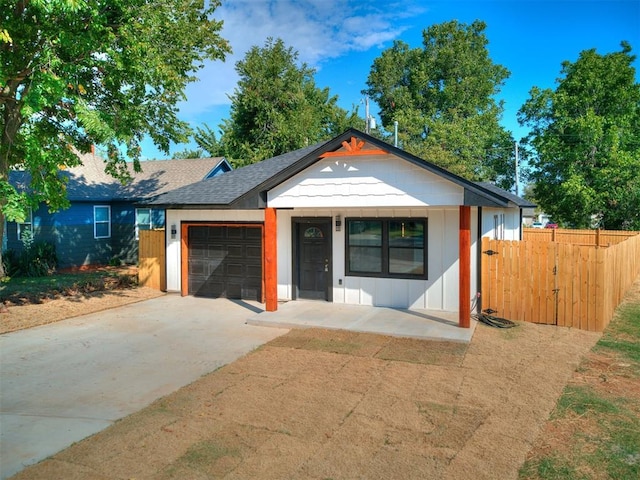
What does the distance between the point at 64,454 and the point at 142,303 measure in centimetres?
791

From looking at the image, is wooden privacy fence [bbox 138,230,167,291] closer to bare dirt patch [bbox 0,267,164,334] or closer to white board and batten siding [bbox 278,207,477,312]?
bare dirt patch [bbox 0,267,164,334]

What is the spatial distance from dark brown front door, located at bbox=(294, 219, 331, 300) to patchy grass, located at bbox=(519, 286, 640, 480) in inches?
237

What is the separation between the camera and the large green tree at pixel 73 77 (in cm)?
888

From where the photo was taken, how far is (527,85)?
28422mm

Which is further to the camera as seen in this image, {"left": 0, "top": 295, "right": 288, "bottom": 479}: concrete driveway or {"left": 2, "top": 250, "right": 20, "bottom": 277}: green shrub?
{"left": 2, "top": 250, "right": 20, "bottom": 277}: green shrub

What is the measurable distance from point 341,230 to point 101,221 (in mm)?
13312

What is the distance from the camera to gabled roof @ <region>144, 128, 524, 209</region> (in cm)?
827

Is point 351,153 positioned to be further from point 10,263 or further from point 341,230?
point 10,263

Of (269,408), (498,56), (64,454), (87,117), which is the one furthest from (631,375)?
(498,56)

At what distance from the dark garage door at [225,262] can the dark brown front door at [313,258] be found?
1.11 metres

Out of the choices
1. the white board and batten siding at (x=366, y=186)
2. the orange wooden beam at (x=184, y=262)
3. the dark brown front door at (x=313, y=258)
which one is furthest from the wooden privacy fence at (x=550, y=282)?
the orange wooden beam at (x=184, y=262)

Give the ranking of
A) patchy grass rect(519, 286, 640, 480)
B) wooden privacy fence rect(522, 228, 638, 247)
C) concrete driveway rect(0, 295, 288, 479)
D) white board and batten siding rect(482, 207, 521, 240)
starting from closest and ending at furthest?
patchy grass rect(519, 286, 640, 480) → concrete driveway rect(0, 295, 288, 479) → white board and batten siding rect(482, 207, 521, 240) → wooden privacy fence rect(522, 228, 638, 247)

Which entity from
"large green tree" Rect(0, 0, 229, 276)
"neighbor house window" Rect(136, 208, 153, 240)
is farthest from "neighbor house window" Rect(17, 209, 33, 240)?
"large green tree" Rect(0, 0, 229, 276)

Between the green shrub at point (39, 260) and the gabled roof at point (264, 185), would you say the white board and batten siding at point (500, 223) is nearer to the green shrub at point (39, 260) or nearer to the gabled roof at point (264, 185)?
the gabled roof at point (264, 185)
